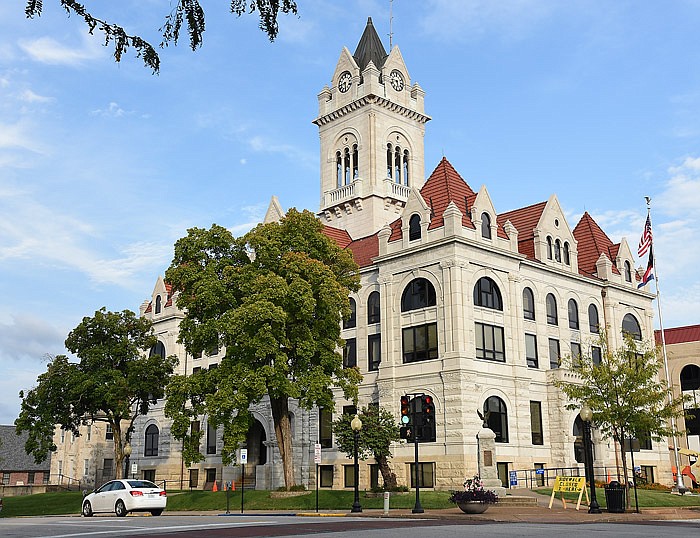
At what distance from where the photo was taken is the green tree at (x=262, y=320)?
131 feet

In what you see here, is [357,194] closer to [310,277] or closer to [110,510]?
[310,277]

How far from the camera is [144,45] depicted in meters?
9.05

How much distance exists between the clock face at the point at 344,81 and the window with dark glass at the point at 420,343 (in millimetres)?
28661

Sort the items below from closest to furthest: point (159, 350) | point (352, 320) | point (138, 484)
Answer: point (138, 484) → point (352, 320) → point (159, 350)

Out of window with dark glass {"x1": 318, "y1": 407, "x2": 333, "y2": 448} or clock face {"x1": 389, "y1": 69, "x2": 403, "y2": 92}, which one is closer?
window with dark glass {"x1": 318, "y1": 407, "x2": 333, "y2": 448}

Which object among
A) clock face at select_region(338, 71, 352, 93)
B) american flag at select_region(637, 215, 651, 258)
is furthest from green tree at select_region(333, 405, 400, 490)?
clock face at select_region(338, 71, 352, 93)

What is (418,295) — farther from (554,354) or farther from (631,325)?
(631,325)

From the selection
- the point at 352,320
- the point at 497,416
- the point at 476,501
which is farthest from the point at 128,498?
the point at 352,320

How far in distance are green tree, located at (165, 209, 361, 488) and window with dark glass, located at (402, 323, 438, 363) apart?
167 inches

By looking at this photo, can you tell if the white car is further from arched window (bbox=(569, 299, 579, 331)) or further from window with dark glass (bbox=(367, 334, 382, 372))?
arched window (bbox=(569, 299, 579, 331))

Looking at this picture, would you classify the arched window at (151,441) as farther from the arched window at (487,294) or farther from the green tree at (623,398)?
the green tree at (623,398)

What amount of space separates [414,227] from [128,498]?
77.6ft

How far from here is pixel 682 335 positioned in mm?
66375

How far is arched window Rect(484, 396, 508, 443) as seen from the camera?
43.3 metres
